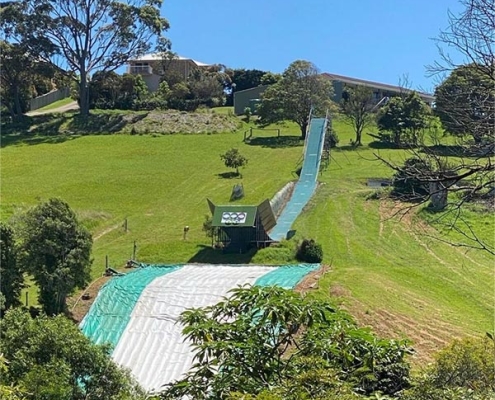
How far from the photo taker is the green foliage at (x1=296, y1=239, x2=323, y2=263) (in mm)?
16969

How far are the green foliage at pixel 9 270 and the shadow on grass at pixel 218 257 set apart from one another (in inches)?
214

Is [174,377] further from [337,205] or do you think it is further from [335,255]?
[337,205]

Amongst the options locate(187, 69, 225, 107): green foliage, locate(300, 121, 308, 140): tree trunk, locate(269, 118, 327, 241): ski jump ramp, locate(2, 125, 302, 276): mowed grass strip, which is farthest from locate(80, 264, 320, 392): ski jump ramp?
locate(187, 69, 225, 107): green foliage

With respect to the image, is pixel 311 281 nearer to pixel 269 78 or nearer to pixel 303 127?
pixel 303 127

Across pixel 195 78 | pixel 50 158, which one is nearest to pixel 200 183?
pixel 50 158

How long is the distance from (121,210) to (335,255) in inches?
372

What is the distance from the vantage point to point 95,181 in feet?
87.8

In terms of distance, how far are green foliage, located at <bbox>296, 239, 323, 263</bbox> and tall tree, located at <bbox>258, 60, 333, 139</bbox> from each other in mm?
18473

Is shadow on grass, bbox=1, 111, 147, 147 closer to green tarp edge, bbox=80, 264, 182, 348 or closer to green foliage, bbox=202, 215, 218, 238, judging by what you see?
green foliage, bbox=202, 215, 218, 238

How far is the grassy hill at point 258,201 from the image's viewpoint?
13.5 meters

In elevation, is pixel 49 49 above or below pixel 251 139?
above

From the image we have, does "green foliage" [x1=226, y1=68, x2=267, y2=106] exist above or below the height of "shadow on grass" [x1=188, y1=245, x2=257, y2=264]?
above

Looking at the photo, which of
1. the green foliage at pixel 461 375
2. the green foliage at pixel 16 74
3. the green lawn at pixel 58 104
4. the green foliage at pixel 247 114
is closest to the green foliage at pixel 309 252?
the green foliage at pixel 461 375

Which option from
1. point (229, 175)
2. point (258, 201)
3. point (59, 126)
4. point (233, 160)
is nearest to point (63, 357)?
point (258, 201)
